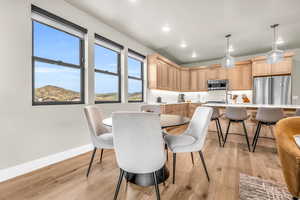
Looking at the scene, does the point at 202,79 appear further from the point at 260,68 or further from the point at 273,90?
the point at 273,90

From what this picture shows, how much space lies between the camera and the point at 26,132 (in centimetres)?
199

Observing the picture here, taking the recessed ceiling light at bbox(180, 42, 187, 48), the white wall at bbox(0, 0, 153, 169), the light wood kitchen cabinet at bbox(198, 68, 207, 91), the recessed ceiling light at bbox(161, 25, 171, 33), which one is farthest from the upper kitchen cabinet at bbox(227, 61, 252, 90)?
the white wall at bbox(0, 0, 153, 169)

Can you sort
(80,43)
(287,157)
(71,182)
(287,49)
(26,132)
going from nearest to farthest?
(287,157) → (71,182) → (26,132) → (80,43) → (287,49)

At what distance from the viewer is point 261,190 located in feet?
5.08

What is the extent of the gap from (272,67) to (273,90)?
75 cm

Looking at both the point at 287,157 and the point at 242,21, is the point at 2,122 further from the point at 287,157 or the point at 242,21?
the point at 242,21

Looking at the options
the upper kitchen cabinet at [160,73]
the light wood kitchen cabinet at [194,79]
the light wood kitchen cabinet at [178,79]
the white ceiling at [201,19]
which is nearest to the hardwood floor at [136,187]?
the upper kitchen cabinet at [160,73]

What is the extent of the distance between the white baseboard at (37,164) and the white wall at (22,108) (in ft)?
0.20

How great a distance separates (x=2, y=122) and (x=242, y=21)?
14.6 ft

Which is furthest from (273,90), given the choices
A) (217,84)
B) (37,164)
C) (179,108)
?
(37,164)

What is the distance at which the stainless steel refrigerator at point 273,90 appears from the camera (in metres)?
4.20

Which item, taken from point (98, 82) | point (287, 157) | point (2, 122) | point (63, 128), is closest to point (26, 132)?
point (2, 122)

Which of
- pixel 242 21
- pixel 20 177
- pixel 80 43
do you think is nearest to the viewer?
pixel 20 177

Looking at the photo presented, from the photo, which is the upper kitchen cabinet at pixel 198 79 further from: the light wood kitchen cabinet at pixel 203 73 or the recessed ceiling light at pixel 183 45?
the recessed ceiling light at pixel 183 45
